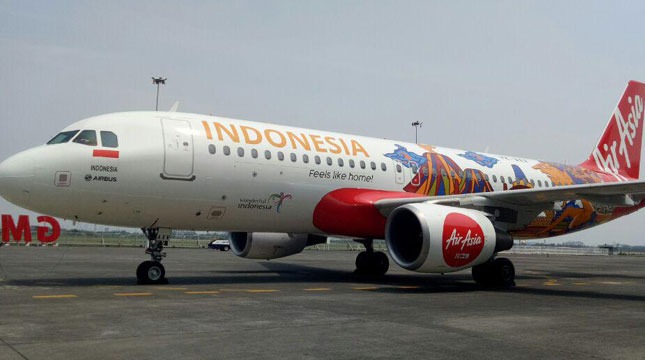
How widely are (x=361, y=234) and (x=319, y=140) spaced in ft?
9.72

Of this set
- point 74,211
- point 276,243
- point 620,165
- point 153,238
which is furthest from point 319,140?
point 620,165

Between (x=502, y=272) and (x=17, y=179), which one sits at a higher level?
(x=17, y=179)

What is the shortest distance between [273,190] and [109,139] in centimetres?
417

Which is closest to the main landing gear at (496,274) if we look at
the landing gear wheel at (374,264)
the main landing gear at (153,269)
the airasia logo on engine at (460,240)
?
the airasia logo on engine at (460,240)

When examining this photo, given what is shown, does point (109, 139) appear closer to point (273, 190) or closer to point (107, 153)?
point (107, 153)

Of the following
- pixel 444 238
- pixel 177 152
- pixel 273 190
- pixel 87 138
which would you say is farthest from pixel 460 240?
pixel 87 138

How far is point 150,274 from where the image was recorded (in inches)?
503

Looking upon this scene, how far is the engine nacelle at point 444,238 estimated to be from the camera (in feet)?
42.6

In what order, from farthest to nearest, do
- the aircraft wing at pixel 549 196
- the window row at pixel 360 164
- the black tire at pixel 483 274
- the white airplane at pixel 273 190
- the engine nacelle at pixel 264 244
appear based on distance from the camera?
1. the engine nacelle at pixel 264 244
2. the black tire at pixel 483 274
3. the window row at pixel 360 164
4. the aircraft wing at pixel 549 196
5. the white airplane at pixel 273 190

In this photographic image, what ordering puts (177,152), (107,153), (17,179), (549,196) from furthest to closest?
(549,196), (177,152), (107,153), (17,179)

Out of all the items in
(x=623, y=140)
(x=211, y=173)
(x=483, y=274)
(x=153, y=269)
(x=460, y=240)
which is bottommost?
(x=483, y=274)

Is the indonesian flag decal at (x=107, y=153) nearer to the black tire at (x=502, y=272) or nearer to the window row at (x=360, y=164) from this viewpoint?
the window row at (x=360, y=164)

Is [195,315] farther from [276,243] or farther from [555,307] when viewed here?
[276,243]

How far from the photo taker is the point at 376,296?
38.4 ft
